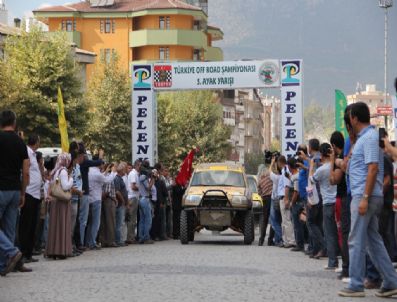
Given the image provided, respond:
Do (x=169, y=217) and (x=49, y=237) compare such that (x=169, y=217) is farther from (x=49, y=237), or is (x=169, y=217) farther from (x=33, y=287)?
(x=33, y=287)

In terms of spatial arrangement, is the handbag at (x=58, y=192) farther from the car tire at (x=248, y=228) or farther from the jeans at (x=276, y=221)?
the car tire at (x=248, y=228)

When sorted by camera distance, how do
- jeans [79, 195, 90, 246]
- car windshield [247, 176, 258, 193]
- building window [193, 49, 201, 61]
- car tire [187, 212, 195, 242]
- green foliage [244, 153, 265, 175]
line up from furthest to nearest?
green foliage [244, 153, 265, 175], building window [193, 49, 201, 61], car windshield [247, 176, 258, 193], car tire [187, 212, 195, 242], jeans [79, 195, 90, 246]

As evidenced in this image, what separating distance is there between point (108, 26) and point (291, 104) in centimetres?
7937

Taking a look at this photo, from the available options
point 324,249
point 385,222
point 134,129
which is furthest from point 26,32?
point 385,222

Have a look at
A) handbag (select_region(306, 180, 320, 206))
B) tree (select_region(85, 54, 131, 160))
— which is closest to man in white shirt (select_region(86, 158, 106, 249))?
handbag (select_region(306, 180, 320, 206))

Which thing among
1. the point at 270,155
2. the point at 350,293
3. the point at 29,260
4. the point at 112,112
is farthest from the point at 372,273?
the point at 112,112

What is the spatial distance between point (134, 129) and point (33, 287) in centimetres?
2661

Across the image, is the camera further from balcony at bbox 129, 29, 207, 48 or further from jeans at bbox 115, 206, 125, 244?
balcony at bbox 129, 29, 207, 48

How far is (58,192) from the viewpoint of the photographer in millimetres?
19453

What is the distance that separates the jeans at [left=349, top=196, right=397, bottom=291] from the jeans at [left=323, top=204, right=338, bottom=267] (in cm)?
413

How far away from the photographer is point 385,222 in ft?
48.1

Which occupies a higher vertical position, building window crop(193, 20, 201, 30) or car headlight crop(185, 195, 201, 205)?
building window crop(193, 20, 201, 30)

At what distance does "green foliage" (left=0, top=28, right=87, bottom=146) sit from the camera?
61.6m

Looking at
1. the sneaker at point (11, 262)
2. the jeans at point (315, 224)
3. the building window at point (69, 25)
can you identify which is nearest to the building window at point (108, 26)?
the building window at point (69, 25)
